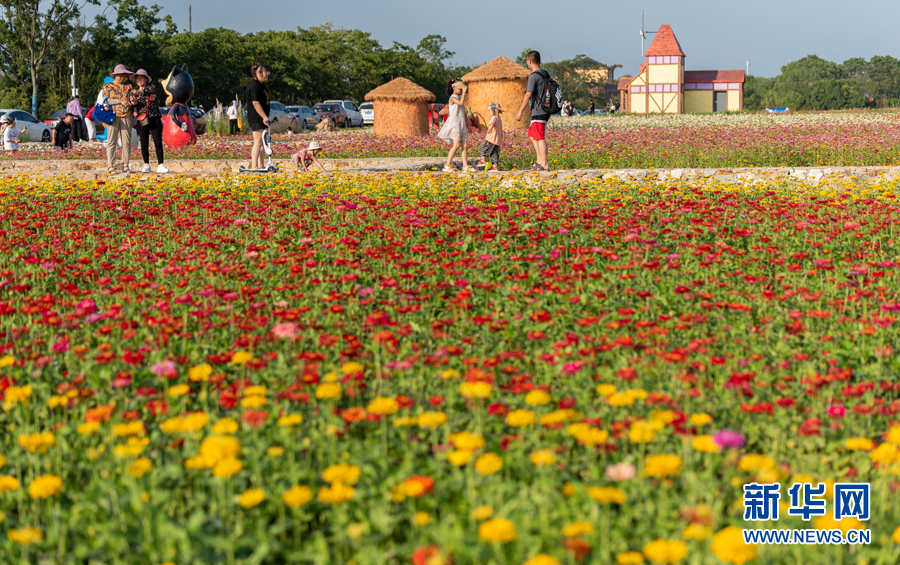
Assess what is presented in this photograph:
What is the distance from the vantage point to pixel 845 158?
44.1ft

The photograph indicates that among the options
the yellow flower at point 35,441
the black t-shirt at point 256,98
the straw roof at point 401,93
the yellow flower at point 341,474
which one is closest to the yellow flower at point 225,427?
the yellow flower at point 341,474

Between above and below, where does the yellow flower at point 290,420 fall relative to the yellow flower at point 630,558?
above

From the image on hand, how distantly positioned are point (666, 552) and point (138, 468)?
1.60 metres

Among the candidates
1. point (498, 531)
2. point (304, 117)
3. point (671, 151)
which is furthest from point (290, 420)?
point (304, 117)

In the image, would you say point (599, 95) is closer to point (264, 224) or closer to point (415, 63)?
point (415, 63)

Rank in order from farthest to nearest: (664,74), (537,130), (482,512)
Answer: (664,74)
(537,130)
(482,512)

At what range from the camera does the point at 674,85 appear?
62.3 m

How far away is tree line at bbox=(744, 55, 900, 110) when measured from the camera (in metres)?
94.9

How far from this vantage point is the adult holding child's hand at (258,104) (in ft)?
37.6

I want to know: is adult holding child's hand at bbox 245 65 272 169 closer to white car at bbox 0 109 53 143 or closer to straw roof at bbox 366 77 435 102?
straw roof at bbox 366 77 435 102

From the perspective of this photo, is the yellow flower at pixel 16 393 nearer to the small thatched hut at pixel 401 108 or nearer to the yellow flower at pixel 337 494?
the yellow flower at pixel 337 494

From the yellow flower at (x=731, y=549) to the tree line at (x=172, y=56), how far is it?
48.2 metres

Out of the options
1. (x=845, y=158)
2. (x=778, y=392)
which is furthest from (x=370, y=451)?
(x=845, y=158)

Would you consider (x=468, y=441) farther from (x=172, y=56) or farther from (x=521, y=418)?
(x=172, y=56)
